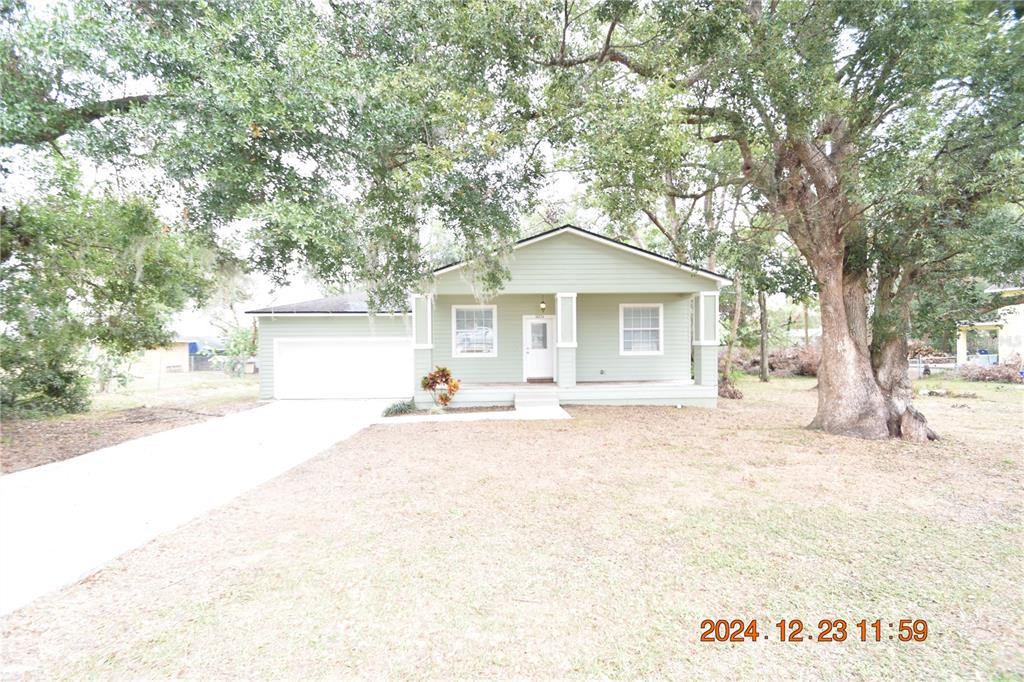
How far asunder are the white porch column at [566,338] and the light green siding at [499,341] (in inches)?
61.4

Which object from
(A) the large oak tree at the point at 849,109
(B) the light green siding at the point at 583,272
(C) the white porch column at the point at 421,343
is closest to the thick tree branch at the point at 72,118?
(A) the large oak tree at the point at 849,109

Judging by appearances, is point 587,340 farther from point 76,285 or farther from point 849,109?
point 76,285

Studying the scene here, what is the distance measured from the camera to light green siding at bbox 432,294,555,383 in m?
12.9

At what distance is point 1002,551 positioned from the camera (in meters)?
3.59

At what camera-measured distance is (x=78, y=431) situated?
8.88 metres

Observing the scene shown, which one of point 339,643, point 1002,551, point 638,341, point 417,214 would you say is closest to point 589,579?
point 339,643

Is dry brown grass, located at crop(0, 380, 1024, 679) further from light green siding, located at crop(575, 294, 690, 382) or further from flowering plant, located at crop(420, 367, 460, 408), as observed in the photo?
light green siding, located at crop(575, 294, 690, 382)

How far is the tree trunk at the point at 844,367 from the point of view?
7.84 m

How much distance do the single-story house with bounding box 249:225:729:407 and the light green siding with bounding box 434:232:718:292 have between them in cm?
3

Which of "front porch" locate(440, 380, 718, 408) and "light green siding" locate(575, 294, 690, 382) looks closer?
"front porch" locate(440, 380, 718, 408)

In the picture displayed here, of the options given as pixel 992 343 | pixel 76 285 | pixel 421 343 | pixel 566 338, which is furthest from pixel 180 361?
pixel 992 343

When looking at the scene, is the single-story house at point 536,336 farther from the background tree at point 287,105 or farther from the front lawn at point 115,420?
the background tree at point 287,105

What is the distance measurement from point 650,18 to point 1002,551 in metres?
7.42
